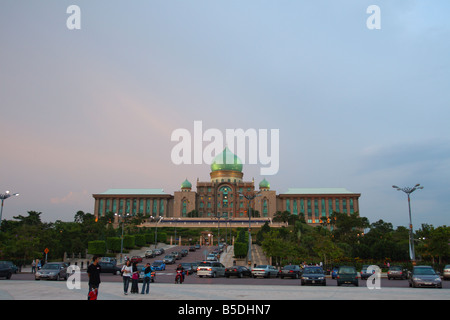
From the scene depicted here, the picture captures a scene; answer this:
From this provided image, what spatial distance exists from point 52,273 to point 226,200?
114370mm

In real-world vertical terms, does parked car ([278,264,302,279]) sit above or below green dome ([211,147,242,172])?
below

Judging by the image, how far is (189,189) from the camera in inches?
5778

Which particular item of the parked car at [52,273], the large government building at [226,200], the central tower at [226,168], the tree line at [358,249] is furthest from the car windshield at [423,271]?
the central tower at [226,168]

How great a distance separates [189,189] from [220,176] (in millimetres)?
12835

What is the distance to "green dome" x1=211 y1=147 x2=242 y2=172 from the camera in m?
148

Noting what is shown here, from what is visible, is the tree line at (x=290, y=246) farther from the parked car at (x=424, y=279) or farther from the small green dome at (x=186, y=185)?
the small green dome at (x=186, y=185)

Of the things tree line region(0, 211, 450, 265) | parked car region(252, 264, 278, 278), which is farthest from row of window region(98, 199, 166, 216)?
parked car region(252, 264, 278, 278)

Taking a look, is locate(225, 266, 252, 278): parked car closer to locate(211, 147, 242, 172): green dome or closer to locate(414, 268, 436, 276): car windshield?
locate(414, 268, 436, 276): car windshield

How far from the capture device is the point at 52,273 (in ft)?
97.7

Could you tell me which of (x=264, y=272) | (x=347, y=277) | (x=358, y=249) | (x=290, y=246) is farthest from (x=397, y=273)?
(x=358, y=249)

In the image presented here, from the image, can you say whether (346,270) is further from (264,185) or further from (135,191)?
(135,191)
